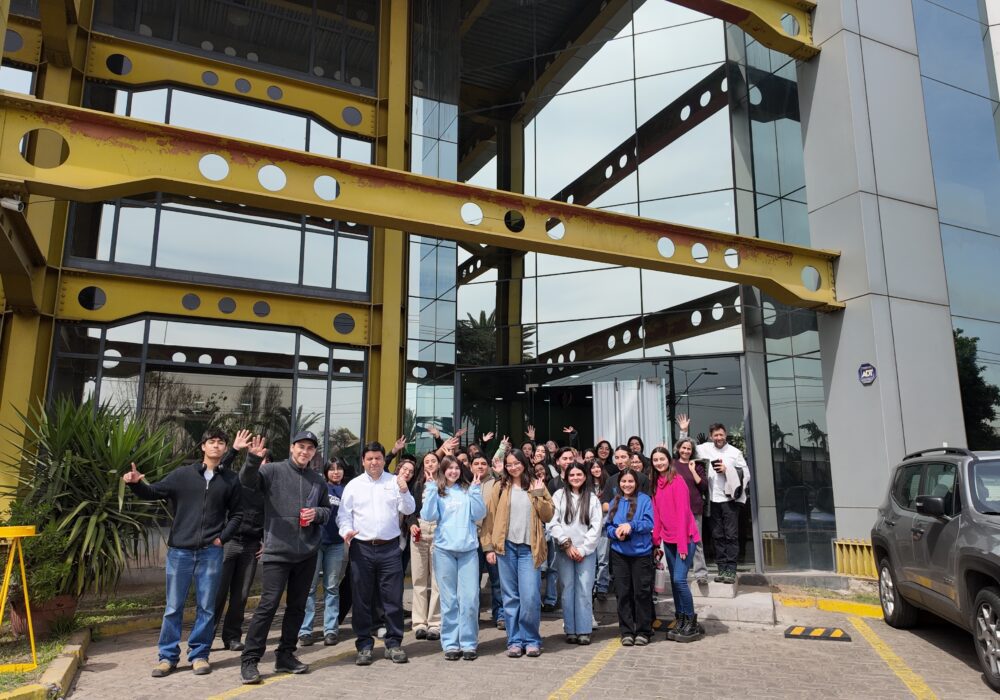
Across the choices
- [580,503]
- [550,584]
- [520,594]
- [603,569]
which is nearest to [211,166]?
[580,503]

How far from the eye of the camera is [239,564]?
6.67 m

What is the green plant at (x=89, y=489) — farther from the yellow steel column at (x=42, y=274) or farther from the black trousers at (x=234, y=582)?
the yellow steel column at (x=42, y=274)

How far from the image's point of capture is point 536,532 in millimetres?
6727

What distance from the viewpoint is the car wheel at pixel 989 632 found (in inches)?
199

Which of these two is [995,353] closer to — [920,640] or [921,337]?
[921,337]

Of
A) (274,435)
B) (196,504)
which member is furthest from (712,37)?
(196,504)

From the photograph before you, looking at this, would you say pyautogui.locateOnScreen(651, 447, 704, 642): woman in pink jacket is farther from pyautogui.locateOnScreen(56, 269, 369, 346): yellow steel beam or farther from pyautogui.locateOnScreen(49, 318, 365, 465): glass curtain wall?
pyautogui.locateOnScreen(56, 269, 369, 346): yellow steel beam

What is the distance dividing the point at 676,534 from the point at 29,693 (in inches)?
224

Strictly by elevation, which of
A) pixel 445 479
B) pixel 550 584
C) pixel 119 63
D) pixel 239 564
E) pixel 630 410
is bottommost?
pixel 550 584

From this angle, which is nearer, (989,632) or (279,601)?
(989,632)

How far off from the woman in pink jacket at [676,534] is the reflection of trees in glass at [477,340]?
7.61 metres

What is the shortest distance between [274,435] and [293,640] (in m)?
7.93

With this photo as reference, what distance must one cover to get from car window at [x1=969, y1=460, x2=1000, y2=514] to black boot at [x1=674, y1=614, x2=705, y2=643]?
9.31 ft

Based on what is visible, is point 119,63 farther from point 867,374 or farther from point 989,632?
point 989,632
